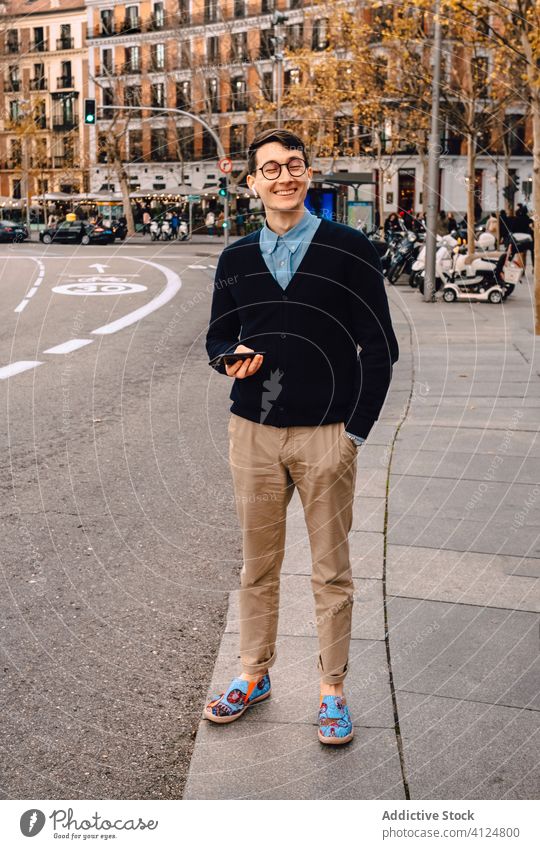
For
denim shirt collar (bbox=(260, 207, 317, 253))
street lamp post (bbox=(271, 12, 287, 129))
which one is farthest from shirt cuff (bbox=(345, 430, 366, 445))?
street lamp post (bbox=(271, 12, 287, 129))

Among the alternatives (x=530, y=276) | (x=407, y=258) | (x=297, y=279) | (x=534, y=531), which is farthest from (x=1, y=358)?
(x=530, y=276)

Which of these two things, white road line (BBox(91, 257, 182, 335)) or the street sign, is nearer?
the street sign

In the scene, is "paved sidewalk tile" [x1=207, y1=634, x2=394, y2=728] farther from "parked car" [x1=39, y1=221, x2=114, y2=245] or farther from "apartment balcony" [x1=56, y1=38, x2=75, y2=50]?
"apartment balcony" [x1=56, y1=38, x2=75, y2=50]

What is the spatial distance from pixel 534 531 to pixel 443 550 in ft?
2.16

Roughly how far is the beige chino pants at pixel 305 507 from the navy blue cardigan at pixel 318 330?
7cm

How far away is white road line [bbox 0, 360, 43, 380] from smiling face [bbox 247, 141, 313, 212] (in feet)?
26.1

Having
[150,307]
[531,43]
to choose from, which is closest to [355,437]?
[531,43]

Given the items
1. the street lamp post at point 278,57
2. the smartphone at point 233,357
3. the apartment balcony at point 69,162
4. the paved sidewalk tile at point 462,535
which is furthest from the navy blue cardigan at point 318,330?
the apartment balcony at point 69,162

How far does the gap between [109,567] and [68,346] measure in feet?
28.2

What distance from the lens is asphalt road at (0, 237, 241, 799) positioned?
3.57 metres

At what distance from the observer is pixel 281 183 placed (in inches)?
134

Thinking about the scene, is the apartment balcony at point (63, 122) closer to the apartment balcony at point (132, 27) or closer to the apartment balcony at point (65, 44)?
the apartment balcony at point (65, 44)

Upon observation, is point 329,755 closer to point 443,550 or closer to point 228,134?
point 443,550

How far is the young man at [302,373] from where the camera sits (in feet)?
11.4
